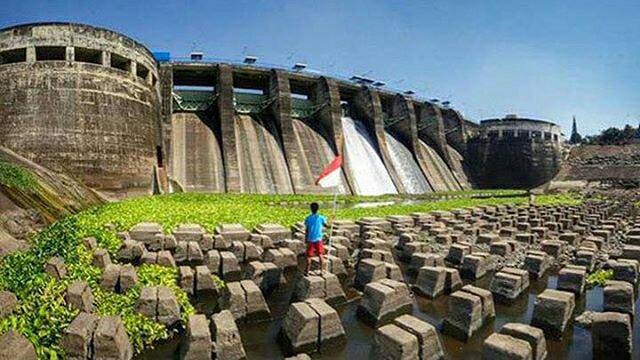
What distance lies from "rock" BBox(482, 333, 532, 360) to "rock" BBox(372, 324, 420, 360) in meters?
0.92

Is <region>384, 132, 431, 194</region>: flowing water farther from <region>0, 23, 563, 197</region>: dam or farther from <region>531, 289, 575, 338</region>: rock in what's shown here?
<region>531, 289, 575, 338</region>: rock

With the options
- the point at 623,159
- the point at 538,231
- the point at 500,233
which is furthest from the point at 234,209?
the point at 623,159

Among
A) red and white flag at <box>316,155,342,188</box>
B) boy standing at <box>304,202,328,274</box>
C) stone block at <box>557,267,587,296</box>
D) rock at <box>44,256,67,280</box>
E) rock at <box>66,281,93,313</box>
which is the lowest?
stone block at <box>557,267,587,296</box>

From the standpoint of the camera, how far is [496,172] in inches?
2223

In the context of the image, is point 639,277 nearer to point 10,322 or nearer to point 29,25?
point 10,322

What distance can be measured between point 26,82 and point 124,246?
68.2 ft

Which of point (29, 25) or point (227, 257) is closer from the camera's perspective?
point (227, 257)

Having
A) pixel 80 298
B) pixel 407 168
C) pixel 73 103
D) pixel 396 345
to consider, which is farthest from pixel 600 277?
pixel 407 168

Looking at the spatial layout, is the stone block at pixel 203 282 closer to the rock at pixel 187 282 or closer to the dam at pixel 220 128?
the rock at pixel 187 282

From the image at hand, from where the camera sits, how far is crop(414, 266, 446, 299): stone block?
357 inches

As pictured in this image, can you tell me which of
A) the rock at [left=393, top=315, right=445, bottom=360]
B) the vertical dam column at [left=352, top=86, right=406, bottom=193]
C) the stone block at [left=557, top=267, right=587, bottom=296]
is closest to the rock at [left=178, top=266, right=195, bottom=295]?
the rock at [left=393, top=315, right=445, bottom=360]

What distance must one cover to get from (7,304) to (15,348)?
73.3 inches

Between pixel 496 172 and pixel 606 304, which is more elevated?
pixel 496 172

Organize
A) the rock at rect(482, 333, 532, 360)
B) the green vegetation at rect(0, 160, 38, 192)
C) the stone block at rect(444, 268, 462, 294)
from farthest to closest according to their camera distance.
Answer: the green vegetation at rect(0, 160, 38, 192) → the stone block at rect(444, 268, 462, 294) → the rock at rect(482, 333, 532, 360)
